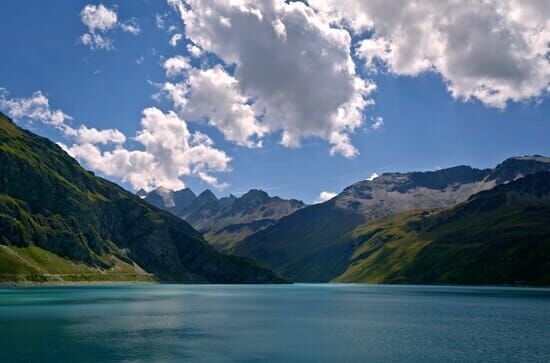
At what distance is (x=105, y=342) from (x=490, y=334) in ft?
227

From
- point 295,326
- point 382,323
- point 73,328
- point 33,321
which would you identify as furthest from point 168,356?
point 382,323

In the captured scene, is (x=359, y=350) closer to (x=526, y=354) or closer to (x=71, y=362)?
(x=526, y=354)

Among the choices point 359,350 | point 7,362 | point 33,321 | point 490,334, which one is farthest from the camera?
point 33,321

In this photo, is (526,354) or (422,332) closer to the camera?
(526,354)

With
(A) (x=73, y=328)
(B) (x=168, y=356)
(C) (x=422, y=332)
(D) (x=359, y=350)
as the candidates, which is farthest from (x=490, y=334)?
(A) (x=73, y=328)

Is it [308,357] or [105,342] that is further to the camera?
[105,342]

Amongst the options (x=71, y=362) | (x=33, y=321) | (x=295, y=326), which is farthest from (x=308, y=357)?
(x=33, y=321)

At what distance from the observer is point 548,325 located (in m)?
106

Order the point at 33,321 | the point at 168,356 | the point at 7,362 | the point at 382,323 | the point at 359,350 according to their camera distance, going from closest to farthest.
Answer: the point at 7,362 < the point at 168,356 < the point at 359,350 < the point at 33,321 < the point at 382,323

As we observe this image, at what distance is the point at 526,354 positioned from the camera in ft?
230

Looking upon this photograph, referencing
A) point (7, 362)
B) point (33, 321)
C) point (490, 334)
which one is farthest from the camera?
point (33, 321)

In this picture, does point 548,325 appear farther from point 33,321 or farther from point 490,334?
point 33,321

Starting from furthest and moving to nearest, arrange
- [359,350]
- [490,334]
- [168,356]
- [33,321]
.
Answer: [33,321] → [490,334] → [359,350] → [168,356]

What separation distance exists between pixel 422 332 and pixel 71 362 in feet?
213
